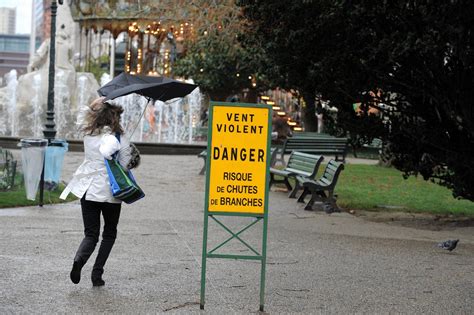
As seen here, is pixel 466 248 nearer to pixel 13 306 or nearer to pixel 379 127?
pixel 379 127

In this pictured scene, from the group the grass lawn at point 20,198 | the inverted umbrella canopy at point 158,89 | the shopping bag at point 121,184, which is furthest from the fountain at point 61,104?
the shopping bag at point 121,184

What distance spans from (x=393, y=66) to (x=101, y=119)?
20.5 feet

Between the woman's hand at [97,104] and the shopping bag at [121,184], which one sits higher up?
the woman's hand at [97,104]

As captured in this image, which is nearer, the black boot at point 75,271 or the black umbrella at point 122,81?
the black boot at point 75,271

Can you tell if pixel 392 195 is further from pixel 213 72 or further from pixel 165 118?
pixel 213 72

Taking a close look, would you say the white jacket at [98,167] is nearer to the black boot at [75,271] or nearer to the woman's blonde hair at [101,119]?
the woman's blonde hair at [101,119]

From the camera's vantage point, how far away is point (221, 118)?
24.4ft

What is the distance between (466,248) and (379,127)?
295cm

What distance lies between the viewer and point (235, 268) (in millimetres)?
9445

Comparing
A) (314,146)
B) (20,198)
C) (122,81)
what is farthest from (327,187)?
(314,146)

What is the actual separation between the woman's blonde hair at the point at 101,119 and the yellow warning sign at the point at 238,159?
112 cm

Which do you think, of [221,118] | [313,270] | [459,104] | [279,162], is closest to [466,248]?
[459,104]

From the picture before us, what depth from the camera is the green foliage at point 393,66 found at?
12320 millimetres

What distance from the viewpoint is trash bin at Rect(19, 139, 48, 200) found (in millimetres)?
13961
